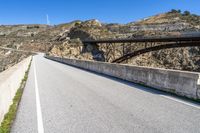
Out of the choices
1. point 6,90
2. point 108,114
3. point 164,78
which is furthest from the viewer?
point 164,78

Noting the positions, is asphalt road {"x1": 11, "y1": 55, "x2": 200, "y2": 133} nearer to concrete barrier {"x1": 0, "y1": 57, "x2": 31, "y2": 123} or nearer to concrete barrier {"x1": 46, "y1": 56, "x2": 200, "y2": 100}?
concrete barrier {"x1": 0, "y1": 57, "x2": 31, "y2": 123}

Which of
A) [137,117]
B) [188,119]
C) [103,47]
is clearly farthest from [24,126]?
[103,47]

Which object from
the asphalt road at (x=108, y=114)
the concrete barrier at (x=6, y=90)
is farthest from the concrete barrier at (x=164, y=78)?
the concrete barrier at (x=6, y=90)

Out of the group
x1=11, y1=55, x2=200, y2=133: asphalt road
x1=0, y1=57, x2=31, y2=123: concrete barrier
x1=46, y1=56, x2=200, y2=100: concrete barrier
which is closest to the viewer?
x1=11, y1=55, x2=200, y2=133: asphalt road

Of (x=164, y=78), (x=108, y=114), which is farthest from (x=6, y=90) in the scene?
(x=164, y=78)

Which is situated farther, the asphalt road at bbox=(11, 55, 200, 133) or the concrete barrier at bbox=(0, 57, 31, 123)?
the concrete barrier at bbox=(0, 57, 31, 123)

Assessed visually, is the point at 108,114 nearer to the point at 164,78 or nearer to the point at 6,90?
the point at 6,90

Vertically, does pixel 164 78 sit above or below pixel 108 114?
above

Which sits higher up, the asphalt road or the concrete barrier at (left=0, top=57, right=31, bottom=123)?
the concrete barrier at (left=0, top=57, right=31, bottom=123)

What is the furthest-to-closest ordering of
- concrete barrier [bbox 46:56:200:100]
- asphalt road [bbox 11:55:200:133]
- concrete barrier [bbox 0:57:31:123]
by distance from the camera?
concrete barrier [bbox 46:56:200:100], concrete barrier [bbox 0:57:31:123], asphalt road [bbox 11:55:200:133]

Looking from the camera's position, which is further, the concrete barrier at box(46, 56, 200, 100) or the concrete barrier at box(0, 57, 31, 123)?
the concrete barrier at box(46, 56, 200, 100)

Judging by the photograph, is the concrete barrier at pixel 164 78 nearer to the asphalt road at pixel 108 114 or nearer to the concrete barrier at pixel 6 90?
the asphalt road at pixel 108 114

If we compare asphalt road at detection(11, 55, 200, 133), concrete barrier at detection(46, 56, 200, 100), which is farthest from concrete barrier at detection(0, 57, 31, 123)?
concrete barrier at detection(46, 56, 200, 100)

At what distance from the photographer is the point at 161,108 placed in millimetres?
8047
